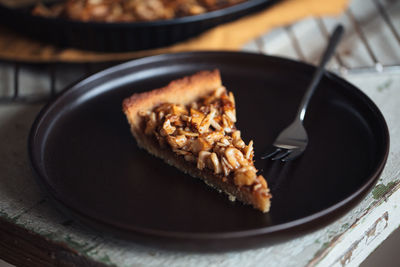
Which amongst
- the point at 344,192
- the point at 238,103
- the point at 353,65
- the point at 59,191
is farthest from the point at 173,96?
the point at 353,65

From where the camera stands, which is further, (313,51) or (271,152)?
(313,51)

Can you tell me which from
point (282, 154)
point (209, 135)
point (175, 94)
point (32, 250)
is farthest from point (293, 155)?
point (32, 250)

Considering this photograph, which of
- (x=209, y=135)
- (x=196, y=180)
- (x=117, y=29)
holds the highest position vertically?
(x=117, y=29)

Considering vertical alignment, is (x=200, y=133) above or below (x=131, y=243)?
above

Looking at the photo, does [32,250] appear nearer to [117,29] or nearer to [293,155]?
[293,155]

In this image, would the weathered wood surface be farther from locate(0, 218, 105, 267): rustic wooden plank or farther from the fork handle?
the fork handle
